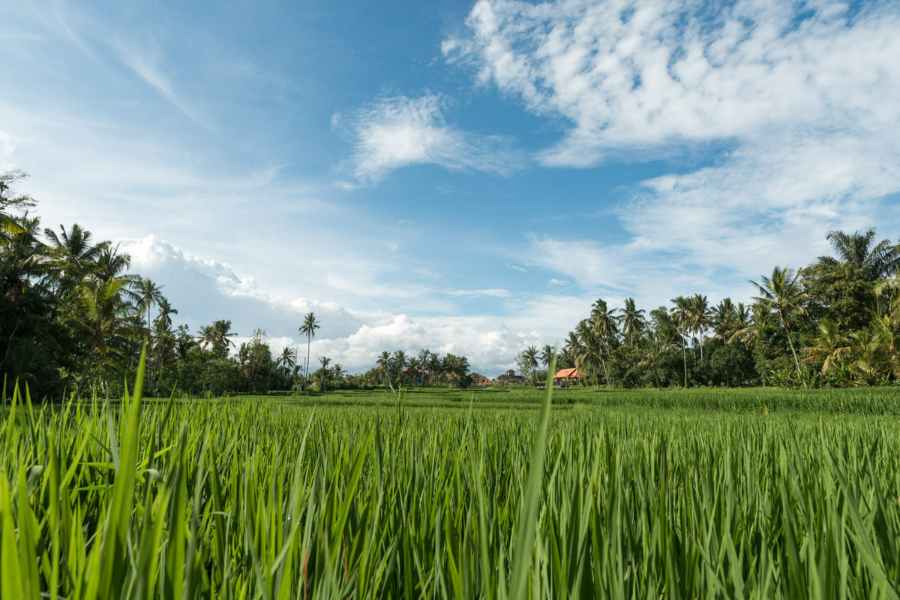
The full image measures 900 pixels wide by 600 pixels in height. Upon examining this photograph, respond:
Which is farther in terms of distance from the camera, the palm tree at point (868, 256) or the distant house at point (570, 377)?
the distant house at point (570, 377)

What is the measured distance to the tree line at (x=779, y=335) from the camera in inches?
1118

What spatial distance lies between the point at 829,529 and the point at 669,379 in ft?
200

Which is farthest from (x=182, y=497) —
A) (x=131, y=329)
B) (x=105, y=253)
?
(x=105, y=253)

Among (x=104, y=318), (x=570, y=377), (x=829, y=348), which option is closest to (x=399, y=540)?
(x=104, y=318)

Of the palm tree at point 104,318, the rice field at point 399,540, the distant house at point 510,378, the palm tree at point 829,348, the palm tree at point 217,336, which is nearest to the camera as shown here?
the rice field at point 399,540

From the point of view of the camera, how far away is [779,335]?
45719mm

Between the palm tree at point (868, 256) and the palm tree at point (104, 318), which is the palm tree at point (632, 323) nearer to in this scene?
the palm tree at point (868, 256)

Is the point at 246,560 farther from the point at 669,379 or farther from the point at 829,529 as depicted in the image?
the point at 669,379

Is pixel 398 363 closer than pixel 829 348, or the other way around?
pixel 829 348

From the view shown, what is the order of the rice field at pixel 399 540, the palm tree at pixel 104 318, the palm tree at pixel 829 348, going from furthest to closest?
the palm tree at pixel 829 348
the palm tree at pixel 104 318
the rice field at pixel 399 540

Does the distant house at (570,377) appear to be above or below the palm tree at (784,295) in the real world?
below

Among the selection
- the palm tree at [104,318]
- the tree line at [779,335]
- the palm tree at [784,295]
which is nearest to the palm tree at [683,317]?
the tree line at [779,335]

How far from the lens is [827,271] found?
3356cm

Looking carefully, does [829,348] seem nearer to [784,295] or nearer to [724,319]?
[784,295]
